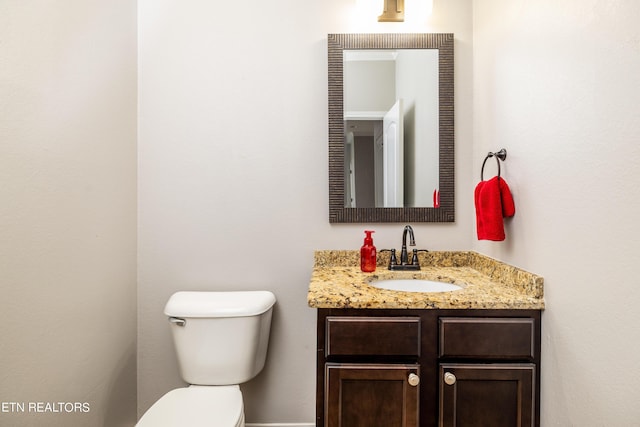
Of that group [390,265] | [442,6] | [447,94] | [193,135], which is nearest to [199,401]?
[390,265]

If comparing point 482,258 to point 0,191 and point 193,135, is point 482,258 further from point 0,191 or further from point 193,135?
point 0,191

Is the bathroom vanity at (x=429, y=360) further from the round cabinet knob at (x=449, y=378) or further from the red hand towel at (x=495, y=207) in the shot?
the red hand towel at (x=495, y=207)

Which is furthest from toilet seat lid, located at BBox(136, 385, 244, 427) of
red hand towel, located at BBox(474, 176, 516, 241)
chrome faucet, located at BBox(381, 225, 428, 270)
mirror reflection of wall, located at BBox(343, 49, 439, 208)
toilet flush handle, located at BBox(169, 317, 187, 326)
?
red hand towel, located at BBox(474, 176, 516, 241)

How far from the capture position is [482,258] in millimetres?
1695

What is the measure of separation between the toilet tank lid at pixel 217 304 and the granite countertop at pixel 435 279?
0.29 meters

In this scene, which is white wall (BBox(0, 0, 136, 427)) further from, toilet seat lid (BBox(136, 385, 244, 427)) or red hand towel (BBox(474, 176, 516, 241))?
red hand towel (BBox(474, 176, 516, 241))

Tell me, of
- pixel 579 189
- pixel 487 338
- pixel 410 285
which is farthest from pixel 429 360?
pixel 579 189

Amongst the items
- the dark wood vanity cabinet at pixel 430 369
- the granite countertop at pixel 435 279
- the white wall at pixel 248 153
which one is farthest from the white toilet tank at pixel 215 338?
the dark wood vanity cabinet at pixel 430 369

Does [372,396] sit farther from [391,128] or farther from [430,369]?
[391,128]

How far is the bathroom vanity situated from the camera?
4.09 ft

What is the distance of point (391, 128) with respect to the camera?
1.81m

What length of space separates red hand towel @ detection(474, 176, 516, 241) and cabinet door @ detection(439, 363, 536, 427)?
47 cm

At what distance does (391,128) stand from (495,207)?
0.63 m

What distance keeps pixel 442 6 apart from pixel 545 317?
149 cm
